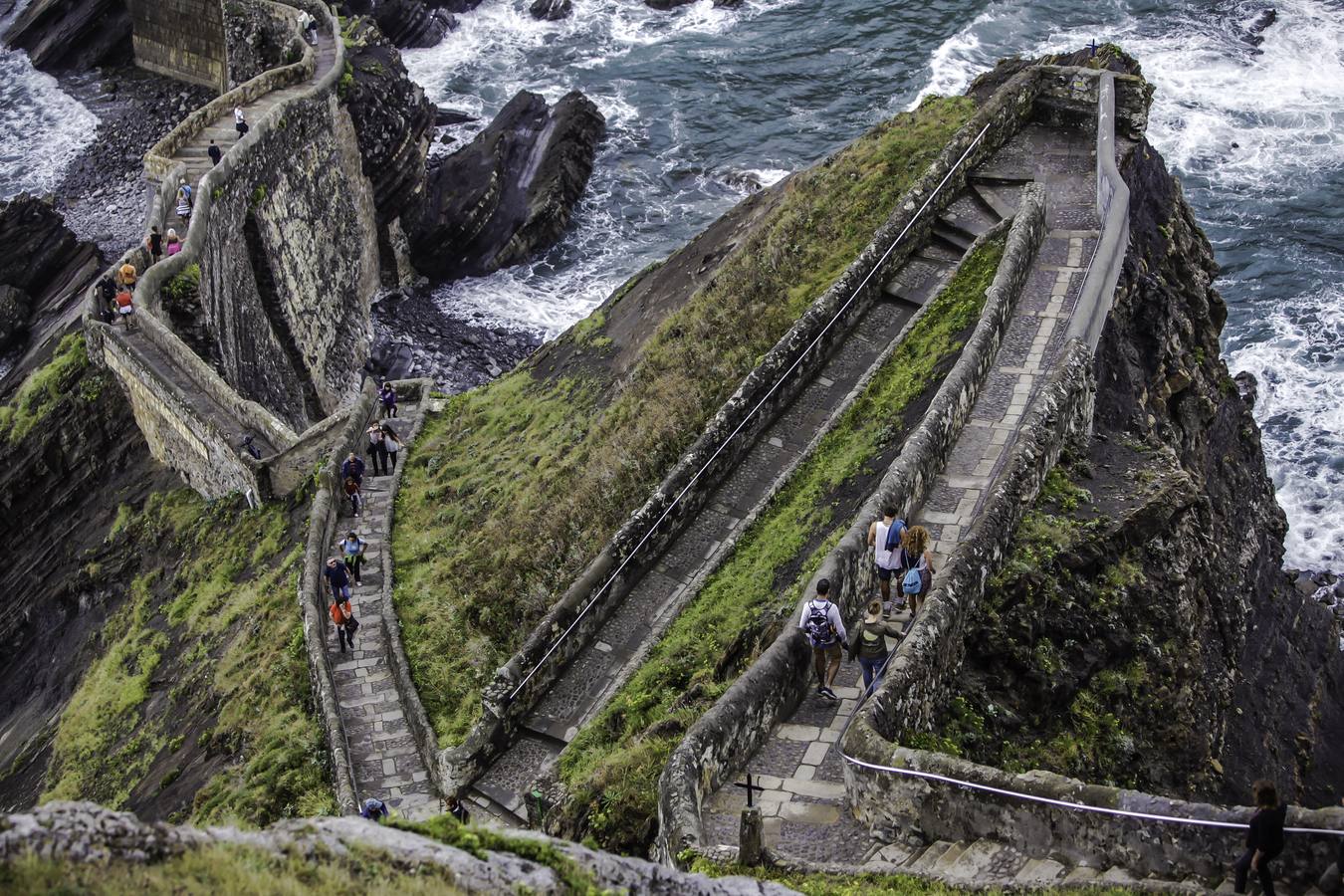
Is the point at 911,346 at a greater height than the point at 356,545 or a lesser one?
greater

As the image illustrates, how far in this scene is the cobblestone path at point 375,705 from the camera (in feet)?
68.2

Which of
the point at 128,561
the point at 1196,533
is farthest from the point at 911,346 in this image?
the point at 128,561

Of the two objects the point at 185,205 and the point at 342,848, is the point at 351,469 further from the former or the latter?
the point at 342,848

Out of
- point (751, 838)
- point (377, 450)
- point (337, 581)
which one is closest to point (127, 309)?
point (377, 450)

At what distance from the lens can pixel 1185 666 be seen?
17422 mm

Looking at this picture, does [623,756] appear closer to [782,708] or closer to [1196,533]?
[782,708]

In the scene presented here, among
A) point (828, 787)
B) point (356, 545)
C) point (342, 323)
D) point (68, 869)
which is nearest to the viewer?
point (68, 869)

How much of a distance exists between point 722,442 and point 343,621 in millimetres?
6941

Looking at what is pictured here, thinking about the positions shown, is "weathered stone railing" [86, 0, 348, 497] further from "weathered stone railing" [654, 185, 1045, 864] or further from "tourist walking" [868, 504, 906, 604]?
"tourist walking" [868, 504, 906, 604]

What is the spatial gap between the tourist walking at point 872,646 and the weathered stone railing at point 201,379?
57.8 ft

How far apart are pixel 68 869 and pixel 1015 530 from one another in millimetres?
10930

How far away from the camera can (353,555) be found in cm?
2552

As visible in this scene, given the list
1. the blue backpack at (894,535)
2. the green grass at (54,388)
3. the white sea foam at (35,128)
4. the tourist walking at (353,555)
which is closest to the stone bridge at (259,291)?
the green grass at (54,388)

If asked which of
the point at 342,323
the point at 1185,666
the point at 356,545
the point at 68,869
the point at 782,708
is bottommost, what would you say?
the point at 342,323
